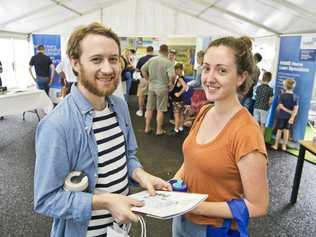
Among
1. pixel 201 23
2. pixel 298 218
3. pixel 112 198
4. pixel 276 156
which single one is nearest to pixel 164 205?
pixel 112 198

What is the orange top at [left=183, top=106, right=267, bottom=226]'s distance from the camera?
89cm

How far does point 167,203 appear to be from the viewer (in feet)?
2.86

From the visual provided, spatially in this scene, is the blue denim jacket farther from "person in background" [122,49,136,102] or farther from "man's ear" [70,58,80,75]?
"person in background" [122,49,136,102]

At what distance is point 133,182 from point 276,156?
11.0 ft

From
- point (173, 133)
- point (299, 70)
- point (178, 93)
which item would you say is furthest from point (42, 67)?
point (299, 70)

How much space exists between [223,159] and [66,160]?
1.71 feet

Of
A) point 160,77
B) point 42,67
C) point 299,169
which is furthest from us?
point 42,67

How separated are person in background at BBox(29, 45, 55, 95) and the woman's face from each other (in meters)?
5.52

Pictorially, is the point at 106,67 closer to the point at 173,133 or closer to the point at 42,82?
the point at 173,133

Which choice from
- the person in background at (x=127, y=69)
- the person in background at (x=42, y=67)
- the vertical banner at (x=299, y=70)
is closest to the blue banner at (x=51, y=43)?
the person in background at (x=42, y=67)

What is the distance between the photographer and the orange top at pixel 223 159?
0.89 metres

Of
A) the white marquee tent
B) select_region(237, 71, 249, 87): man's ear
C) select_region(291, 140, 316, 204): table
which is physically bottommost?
select_region(291, 140, 316, 204): table

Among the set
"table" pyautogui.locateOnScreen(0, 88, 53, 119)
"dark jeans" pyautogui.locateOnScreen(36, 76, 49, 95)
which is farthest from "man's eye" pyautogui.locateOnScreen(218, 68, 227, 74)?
"dark jeans" pyautogui.locateOnScreen(36, 76, 49, 95)

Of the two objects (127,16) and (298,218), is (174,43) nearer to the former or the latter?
(127,16)
